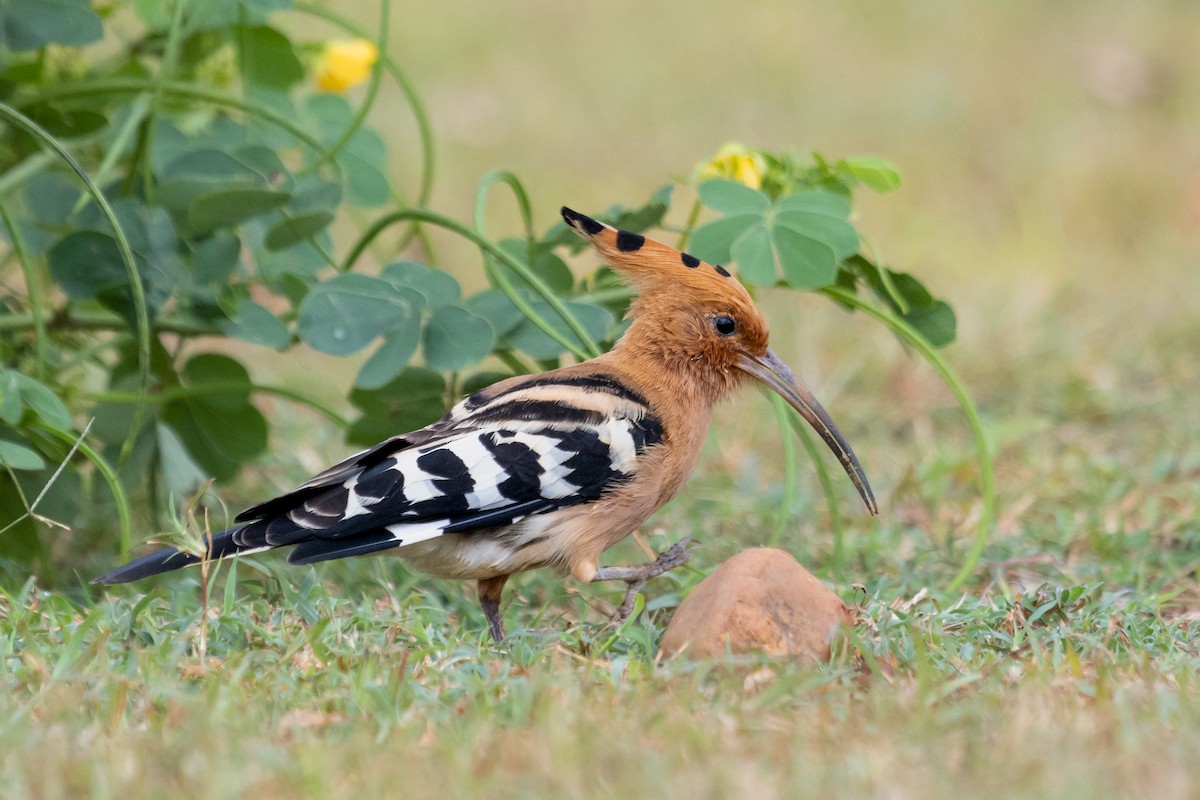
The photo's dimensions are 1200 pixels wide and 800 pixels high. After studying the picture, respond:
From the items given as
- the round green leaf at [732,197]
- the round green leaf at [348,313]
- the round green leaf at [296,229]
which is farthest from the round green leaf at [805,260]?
the round green leaf at [296,229]

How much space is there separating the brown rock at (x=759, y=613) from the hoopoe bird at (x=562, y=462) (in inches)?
12.7

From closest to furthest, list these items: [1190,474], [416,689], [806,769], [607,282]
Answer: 1. [806,769]
2. [416,689]
3. [607,282]
4. [1190,474]

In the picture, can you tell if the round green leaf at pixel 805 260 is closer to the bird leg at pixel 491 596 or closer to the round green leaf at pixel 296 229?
the bird leg at pixel 491 596

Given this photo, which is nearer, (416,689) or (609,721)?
(609,721)

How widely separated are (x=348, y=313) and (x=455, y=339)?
22 cm

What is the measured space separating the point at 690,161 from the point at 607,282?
4212 millimetres

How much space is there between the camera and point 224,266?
308 cm

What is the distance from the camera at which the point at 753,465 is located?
14.0ft

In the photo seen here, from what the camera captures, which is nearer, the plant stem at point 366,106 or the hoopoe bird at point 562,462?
the hoopoe bird at point 562,462

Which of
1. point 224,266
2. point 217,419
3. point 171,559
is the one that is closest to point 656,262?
point 224,266

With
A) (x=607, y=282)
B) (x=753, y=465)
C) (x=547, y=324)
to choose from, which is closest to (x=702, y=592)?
(x=547, y=324)

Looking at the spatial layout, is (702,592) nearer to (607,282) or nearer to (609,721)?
(609,721)

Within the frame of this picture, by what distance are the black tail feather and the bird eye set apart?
989 mm

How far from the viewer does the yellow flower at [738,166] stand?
3.05 m
